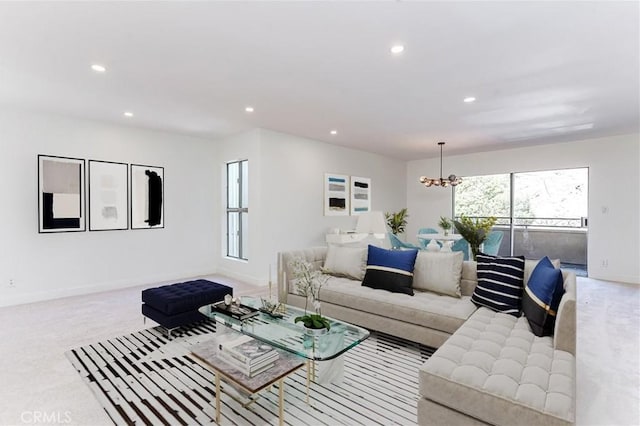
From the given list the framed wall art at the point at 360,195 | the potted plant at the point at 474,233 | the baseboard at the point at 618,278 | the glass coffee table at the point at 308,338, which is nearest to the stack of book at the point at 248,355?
the glass coffee table at the point at 308,338

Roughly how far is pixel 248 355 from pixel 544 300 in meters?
2.11

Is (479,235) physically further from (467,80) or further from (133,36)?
(133,36)

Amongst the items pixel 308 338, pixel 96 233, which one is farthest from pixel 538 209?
pixel 96 233

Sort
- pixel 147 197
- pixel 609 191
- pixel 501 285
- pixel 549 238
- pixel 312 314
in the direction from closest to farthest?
pixel 312 314 → pixel 501 285 → pixel 147 197 → pixel 609 191 → pixel 549 238

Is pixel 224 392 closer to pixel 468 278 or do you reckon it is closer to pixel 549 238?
pixel 468 278

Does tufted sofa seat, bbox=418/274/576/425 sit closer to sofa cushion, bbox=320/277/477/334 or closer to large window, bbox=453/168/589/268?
sofa cushion, bbox=320/277/477/334

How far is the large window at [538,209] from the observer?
21.8 ft

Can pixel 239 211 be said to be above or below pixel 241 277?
above

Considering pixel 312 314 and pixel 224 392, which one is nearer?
pixel 224 392

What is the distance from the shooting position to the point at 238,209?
618 centimetres

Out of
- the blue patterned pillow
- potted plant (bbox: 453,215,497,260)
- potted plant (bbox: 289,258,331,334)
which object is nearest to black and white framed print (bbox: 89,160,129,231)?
potted plant (bbox: 289,258,331,334)

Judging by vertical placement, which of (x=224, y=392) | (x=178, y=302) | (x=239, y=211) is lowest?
(x=224, y=392)

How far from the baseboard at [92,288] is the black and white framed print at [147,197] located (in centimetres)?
93

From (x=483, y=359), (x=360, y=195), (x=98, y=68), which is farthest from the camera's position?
(x=360, y=195)
